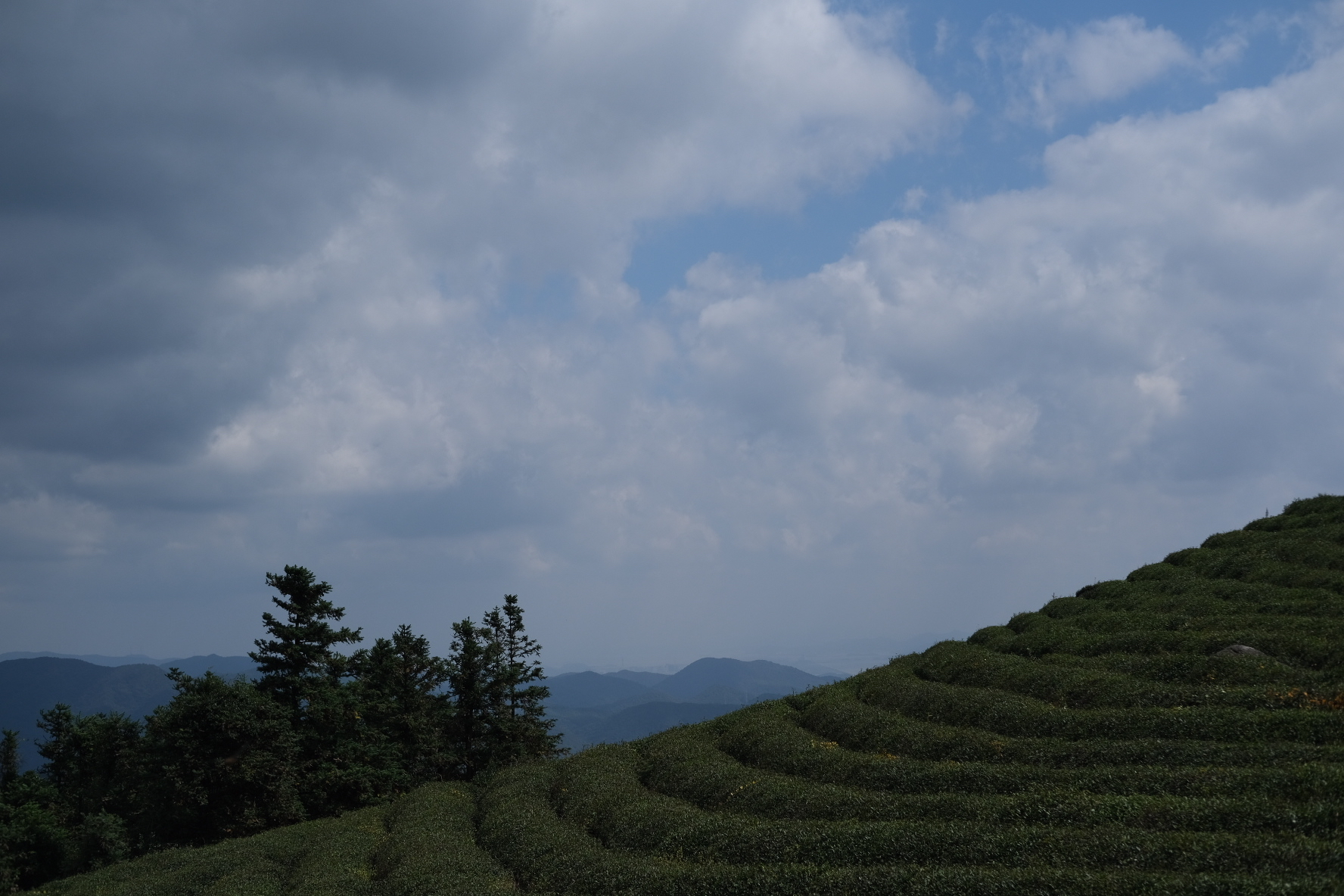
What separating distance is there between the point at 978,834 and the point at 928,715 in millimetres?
18999

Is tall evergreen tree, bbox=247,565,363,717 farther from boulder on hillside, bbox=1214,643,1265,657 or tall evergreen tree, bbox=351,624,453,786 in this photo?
boulder on hillside, bbox=1214,643,1265,657

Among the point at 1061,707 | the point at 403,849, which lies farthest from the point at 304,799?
the point at 1061,707

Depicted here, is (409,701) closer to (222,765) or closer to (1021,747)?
(222,765)

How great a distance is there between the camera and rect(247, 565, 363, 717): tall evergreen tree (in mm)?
74875

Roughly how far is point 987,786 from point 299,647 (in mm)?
64809

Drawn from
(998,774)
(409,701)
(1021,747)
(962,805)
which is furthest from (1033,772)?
(409,701)

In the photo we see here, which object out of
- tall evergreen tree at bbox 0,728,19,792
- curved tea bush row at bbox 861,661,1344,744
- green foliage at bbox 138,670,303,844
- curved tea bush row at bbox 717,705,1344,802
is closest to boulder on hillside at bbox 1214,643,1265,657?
curved tea bush row at bbox 861,661,1344,744

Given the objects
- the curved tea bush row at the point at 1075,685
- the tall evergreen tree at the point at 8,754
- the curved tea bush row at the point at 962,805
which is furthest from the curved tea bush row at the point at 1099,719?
the tall evergreen tree at the point at 8,754

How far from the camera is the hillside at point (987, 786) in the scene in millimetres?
24641

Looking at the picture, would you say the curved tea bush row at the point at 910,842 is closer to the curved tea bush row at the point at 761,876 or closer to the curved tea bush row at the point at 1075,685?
the curved tea bush row at the point at 761,876

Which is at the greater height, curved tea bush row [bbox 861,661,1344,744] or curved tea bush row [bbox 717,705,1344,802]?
curved tea bush row [bbox 861,661,1344,744]

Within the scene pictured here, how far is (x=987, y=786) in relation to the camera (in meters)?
32.9

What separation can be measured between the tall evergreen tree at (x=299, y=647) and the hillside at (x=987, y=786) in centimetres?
2129

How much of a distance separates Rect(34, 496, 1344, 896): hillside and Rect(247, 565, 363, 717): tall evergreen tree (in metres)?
21.3
